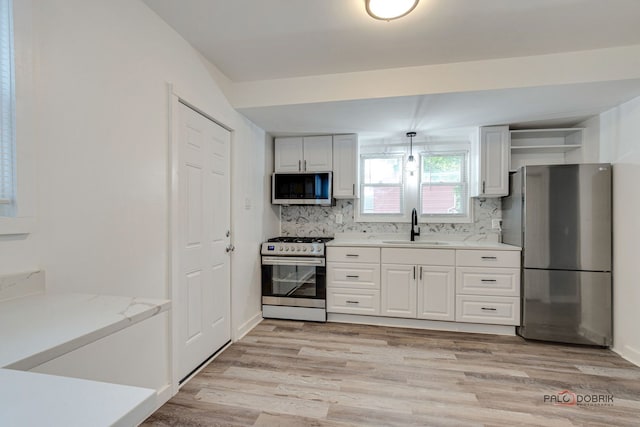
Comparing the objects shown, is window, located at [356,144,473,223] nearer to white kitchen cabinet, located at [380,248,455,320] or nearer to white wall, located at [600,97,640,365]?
white kitchen cabinet, located at [380,248,455,320]

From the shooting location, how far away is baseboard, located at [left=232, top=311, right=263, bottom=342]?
2.77 m

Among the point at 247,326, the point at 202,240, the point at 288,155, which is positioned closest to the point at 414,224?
the point at 288,155

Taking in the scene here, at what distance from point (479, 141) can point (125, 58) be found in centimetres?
325

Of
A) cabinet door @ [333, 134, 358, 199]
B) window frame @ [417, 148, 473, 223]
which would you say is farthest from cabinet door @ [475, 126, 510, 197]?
cabinet door @ [333, 134, 358, 199]

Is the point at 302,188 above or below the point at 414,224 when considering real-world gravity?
above

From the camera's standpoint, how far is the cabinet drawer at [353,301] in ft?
10.4

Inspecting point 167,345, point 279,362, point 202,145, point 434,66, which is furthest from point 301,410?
point 434,66

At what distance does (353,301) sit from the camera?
321 cm

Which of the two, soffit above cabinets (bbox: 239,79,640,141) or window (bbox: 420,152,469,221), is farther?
window (bbox: 420,152,469,221)

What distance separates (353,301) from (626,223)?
2.55 m

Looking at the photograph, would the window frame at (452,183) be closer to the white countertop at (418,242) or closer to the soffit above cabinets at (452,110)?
the white countertop at (418,242)

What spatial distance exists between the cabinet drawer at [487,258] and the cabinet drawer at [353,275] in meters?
0.87

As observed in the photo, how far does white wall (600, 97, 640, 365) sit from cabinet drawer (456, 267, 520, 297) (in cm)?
77

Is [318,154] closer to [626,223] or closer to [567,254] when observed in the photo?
[567,254]
